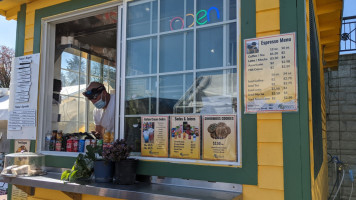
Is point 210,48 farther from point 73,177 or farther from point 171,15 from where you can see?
point 73,177

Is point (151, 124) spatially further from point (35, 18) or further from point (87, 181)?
point (35, 18)

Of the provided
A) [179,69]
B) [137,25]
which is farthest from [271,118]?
[137,25]

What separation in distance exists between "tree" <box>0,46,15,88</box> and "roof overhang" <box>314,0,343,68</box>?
16126 mm

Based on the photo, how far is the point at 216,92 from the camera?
233 centimetres

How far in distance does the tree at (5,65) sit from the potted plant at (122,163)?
647 inches

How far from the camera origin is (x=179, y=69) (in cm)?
252

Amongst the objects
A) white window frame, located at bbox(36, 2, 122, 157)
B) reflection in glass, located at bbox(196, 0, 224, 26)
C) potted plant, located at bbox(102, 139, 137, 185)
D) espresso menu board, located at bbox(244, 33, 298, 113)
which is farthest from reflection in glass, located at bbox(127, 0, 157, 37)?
potted plant, located at bbox(102, 139, 137, 185)

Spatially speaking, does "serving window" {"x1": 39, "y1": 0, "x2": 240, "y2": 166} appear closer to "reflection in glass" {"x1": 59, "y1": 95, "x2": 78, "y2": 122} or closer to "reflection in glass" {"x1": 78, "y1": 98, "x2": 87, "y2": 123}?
"reflection in glass" {"x1": 59, "y1": 95, "x2": 78, "y2": 122}

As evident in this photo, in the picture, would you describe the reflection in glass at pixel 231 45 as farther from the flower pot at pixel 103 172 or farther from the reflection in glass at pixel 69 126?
the reflection in glass at pixel 69 126

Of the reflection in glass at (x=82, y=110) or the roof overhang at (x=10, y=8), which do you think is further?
the reflection in glass at (x=82, y=110)

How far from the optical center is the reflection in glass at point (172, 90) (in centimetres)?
246

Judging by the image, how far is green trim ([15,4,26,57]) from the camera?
3533 millimetres

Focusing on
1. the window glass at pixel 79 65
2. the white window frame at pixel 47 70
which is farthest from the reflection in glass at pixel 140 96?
the window glass at pixel 79 65

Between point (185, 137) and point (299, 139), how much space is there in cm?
84
